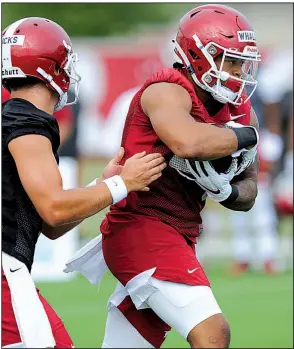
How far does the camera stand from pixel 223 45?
479 cm

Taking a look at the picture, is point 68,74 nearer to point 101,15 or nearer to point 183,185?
point 183,185

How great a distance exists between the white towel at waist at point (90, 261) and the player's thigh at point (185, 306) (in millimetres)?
595

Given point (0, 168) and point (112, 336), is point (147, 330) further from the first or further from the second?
point (0, 168)

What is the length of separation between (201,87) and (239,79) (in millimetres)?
209

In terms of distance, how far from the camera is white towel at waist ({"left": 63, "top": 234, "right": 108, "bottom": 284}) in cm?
522

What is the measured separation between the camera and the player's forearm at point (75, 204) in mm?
4062

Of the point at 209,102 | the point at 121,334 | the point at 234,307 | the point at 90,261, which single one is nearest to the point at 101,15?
the point at 234,307

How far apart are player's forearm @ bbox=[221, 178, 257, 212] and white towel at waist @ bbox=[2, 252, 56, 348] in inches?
49.9

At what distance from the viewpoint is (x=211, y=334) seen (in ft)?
14.8

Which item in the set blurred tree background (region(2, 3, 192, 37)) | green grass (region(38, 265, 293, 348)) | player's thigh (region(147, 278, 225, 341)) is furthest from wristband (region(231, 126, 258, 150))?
blurred tree background (region(2, 3, 192, 37))

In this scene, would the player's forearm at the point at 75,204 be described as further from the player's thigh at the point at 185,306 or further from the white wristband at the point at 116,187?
the player's thigh at the point at 185,306

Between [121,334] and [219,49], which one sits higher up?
[219,49]

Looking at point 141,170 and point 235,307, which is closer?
point 141,170

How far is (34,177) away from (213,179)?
1.09m
